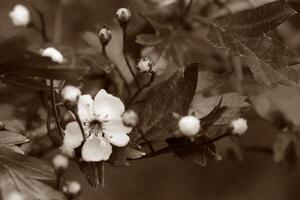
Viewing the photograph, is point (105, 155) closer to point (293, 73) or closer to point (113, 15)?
point (293, 73)

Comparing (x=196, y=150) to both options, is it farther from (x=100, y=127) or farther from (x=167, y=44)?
(x=167, y=44)

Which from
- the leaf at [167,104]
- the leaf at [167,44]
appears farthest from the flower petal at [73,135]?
the leaf at [167,44]

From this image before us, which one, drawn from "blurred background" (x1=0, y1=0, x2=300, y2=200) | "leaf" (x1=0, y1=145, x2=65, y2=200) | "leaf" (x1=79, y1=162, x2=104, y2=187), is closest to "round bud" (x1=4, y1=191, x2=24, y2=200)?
"leaf" (x1=0, y1=145, x2=65, y2=200)

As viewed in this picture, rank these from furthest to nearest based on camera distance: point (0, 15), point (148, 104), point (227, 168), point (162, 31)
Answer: point (227, 168) < point (0, 15) < point (162, 31) < point (148, 104)

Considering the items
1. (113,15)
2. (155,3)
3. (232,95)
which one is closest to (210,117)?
(232,95)

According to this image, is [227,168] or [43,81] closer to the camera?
[43,81]

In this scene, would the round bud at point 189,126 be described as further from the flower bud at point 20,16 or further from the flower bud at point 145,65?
the flower bud at point 20,16

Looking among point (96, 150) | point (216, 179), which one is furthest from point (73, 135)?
point (216, 179)
